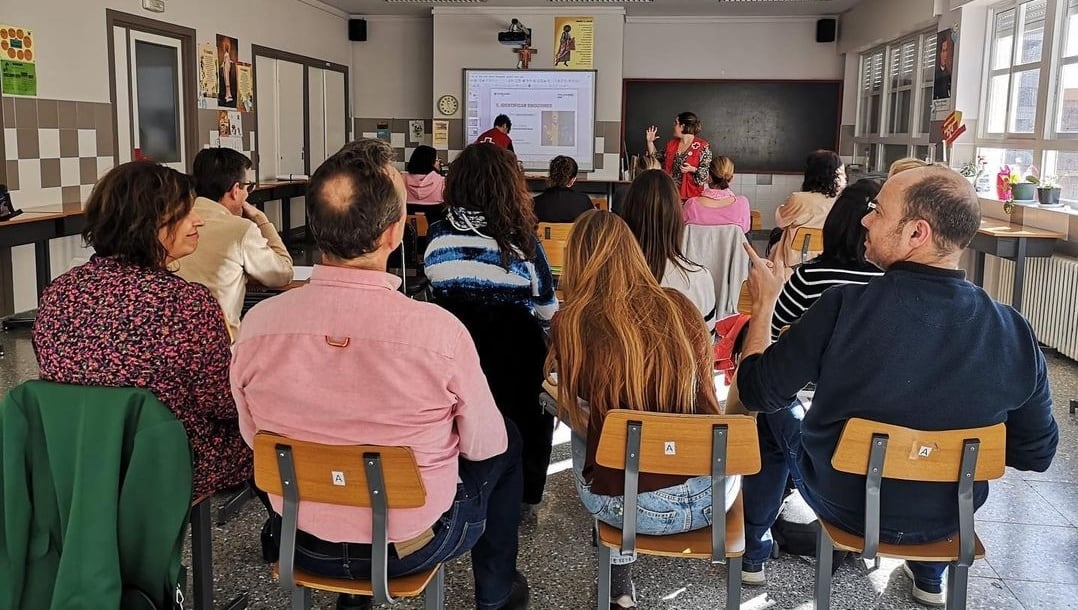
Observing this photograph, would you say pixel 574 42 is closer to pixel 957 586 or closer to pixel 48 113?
pixel 48 113

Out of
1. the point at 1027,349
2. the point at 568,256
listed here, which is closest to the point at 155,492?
the point at 568,256

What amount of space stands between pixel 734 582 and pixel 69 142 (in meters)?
6.36

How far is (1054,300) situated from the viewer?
225 inches

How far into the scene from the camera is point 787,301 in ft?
9.42

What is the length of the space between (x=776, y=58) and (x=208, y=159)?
31.5 feet

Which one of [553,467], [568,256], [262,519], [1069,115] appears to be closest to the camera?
[568,256]

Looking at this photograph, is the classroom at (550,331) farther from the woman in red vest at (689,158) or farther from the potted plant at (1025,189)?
the woman in red vest at (689,158)

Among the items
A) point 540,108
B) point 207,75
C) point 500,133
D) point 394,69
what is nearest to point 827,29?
point 540,108

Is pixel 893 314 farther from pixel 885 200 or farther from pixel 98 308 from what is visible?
pixel 98 308

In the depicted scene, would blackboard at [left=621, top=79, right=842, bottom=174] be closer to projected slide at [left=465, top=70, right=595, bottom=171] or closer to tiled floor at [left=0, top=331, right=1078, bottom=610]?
projected slide at [left=465, top=70, right=595, bottom=171]

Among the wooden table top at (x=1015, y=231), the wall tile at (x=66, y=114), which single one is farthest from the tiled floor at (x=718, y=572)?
the wall tile at (x=66, y=114)

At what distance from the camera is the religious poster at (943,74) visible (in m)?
7.69

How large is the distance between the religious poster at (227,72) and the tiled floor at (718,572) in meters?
6.61

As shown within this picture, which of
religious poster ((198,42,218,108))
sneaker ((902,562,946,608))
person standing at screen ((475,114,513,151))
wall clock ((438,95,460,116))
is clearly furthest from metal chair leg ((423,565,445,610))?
wall clock ((438,95,460,116))
